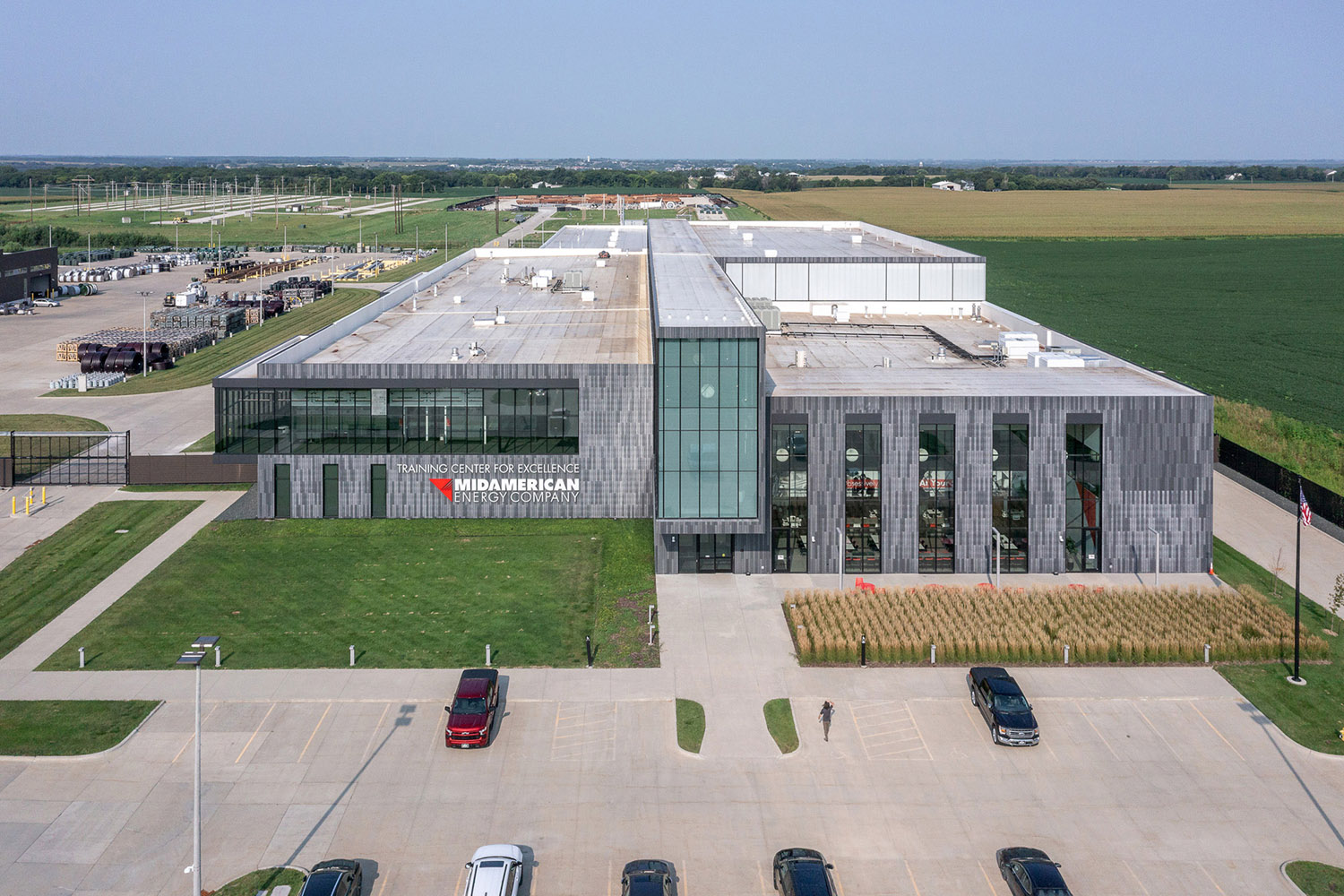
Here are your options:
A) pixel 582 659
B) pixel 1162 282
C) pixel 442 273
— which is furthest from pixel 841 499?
pixel 1162 282

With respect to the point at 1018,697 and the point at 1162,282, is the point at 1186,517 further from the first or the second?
the point at 1162,282

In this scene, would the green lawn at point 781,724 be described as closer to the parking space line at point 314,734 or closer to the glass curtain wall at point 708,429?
the glass curtain wall at point 708,429

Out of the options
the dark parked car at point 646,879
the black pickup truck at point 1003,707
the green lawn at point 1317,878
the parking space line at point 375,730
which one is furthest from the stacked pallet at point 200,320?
the green lawn at point 1317,878

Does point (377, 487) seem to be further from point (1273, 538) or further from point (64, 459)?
point (1273, 538)

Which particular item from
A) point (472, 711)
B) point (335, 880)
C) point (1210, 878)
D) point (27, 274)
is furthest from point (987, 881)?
point (27, 274)

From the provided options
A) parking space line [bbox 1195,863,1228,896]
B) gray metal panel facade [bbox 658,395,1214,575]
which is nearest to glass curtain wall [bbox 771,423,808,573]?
gray metal panel facade [bbox 658,395,1214,575]
